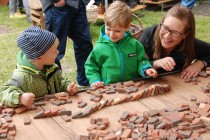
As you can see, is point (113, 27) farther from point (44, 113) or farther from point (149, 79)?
point (44, 113)

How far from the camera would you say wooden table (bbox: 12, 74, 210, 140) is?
1765 mm

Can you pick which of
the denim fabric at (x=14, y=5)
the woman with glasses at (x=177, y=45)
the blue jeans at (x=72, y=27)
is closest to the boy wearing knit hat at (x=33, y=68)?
the woman with glasses at (x=177, y=45)

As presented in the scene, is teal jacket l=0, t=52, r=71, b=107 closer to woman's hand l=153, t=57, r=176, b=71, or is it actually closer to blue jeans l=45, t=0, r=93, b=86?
woman's hand l=153, t=57, r=176, b=71

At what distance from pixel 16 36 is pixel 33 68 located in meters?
4.72

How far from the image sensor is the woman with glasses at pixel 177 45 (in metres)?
2.45

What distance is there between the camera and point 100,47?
8.50ft

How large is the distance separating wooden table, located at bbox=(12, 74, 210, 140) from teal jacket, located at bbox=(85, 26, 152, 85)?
25 cm

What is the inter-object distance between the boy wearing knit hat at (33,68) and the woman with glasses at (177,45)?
2.64 ft

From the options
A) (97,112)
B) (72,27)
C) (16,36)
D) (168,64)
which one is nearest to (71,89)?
(97,112)

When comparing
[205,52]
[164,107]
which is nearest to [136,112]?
[164,107]

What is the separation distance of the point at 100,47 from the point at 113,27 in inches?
8.2

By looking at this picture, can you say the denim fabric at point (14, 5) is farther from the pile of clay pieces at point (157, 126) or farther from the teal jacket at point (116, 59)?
the pile of clay pieces at point (157, 126)

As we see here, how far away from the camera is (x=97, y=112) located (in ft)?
6.57

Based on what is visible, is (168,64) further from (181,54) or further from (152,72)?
Result: (181,54)
